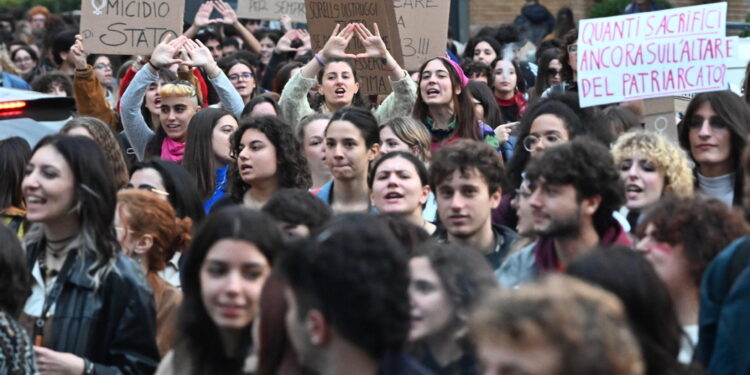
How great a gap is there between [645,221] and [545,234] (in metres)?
0.55

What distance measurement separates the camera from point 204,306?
4.26 m

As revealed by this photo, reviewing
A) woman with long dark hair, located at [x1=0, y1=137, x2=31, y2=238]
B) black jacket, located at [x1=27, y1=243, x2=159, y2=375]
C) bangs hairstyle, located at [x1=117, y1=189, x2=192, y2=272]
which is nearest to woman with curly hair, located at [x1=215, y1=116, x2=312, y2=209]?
woman with long dark hair, located at [x1=0, y1=137, x2=31, y2=238]

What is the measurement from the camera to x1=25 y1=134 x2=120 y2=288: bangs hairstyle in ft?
16.9

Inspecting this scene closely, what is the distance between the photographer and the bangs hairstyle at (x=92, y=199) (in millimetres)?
5164

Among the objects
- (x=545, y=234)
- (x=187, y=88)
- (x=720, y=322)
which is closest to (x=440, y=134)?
(x=187, y=88)

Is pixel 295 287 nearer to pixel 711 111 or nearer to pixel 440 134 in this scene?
pixel 711 111

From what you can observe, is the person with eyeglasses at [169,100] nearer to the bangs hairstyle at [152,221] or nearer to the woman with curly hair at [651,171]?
the bangs hairstyle at [152,221]

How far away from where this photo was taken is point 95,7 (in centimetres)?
1082

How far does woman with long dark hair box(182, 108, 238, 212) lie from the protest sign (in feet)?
6.73

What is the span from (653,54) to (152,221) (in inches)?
135

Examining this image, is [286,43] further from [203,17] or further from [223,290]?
[223,290]

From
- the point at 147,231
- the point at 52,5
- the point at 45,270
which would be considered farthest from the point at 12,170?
the point at 52,5

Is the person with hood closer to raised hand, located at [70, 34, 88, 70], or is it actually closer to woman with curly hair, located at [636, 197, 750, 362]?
raised hand, located at [70, 34, 88, 70]

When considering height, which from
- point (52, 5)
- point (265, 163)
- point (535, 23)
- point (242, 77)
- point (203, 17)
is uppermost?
point (52, 5)
